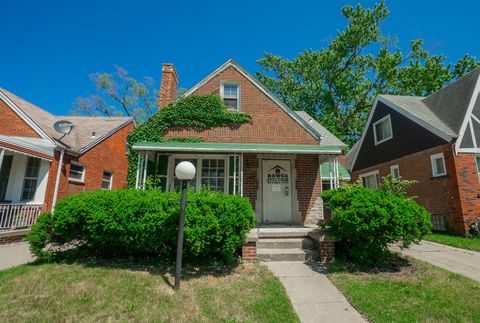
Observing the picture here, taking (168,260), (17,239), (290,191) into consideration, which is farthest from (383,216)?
(17,239)

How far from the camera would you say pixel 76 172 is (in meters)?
12.3

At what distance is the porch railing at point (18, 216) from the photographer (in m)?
8.21

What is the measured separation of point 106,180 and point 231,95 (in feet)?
32.8

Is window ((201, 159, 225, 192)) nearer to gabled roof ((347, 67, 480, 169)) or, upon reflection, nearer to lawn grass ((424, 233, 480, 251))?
lawn grass ((424, 233, 480, 251))

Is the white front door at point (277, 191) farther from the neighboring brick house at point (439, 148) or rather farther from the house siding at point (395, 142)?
the house siding at point (395, 142)

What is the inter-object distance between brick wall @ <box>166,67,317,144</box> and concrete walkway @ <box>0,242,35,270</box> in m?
5.49

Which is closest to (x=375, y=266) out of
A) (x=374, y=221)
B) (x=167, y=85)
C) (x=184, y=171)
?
(x=374, y=221)

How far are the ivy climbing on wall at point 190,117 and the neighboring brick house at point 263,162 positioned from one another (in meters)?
0.25

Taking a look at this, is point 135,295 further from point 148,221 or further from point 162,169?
point 162,169

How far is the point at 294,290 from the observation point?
434 cm

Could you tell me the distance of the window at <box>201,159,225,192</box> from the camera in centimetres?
921

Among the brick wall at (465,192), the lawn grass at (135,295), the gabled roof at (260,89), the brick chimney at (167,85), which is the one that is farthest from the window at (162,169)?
the brick wall at (465,192)

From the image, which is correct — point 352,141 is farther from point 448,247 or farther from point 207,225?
point 207,225

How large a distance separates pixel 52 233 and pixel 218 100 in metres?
6.92
